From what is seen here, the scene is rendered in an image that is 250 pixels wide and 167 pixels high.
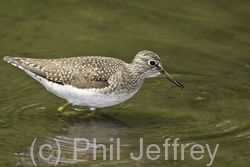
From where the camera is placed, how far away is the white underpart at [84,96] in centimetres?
1438

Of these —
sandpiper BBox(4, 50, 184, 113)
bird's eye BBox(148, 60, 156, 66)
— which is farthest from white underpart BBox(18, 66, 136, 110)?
bird's eye BBox(148, 60, 156, 66)

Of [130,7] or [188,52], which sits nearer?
[188,52]

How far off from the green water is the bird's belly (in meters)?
0.64

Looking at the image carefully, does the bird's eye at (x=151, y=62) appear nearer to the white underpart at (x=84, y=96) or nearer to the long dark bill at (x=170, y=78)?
the long dark bill at (x=170, y=78)

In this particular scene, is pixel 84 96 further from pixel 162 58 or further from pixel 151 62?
pixel 162 58

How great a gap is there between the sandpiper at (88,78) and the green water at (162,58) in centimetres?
71

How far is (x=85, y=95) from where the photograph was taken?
14.4 m

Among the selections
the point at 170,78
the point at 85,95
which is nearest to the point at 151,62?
the point at 170,78

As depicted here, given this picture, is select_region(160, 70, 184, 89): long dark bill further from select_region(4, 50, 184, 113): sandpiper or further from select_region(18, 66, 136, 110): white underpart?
select_region(18, 66, 136, 110): white underpart

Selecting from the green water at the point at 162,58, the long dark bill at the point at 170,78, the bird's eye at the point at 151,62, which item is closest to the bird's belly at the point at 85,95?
the green water at the point at 162,58

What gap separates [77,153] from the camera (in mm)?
13008

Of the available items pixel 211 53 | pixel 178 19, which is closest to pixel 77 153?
pixel 211 53

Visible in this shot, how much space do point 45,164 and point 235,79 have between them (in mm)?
6579

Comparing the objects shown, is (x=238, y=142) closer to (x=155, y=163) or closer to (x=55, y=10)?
(x=155, y=163)
